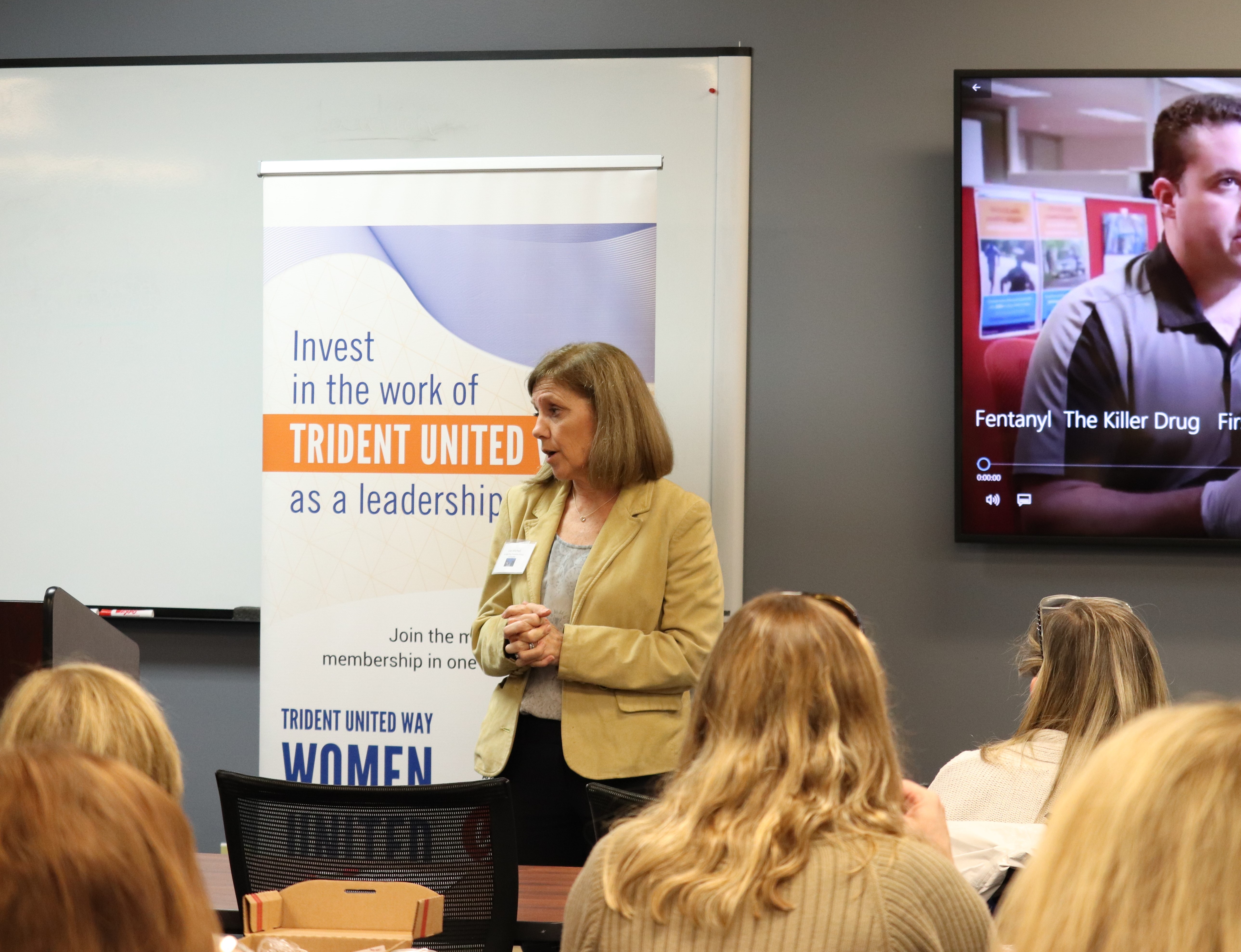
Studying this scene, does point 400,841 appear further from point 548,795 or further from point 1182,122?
point 1182,122

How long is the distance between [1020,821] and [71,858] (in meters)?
1.75

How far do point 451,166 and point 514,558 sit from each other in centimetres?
128

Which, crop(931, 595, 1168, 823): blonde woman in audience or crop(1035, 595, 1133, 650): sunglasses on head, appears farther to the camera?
crop(1035, 595, 1133, 650): sunglasses on head

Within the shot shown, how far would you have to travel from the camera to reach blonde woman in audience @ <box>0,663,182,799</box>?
4.87 feet

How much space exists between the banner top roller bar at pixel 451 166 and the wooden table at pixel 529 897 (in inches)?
78.6

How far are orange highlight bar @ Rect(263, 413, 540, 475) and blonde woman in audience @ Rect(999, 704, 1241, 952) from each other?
8.77 ft

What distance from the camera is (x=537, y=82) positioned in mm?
3830

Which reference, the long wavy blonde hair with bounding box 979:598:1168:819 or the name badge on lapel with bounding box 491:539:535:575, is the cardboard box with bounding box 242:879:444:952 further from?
the name badge on lapel with bounding box 491:539:535:575

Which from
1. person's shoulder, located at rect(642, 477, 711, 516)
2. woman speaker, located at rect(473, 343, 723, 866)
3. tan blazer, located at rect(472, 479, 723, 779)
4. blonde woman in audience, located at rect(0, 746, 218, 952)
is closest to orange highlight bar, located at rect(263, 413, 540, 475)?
woman speaker, located at rect(473, 343, 723, 866)

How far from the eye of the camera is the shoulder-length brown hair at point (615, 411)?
293cm

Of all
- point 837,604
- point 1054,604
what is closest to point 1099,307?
point 1054,604

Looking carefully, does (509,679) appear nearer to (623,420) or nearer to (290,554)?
(623,420)

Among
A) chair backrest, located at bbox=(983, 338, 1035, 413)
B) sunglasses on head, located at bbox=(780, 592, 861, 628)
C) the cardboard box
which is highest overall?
chair backrest, located at bbox=(983, 338, 1035, 413)

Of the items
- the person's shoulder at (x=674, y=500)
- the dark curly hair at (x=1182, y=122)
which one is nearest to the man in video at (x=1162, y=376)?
the dark curly hair at (x=1182, y=122)
